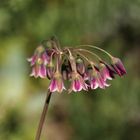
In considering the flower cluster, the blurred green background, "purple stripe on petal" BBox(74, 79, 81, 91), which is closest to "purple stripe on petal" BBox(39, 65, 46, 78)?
the flower cluster

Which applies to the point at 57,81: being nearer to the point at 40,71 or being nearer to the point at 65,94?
the point at 40,71

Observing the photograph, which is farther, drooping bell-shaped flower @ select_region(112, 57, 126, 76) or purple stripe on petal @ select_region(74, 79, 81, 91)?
drooping bell-shaped flower @ select_region(112, 57, 126, 76)

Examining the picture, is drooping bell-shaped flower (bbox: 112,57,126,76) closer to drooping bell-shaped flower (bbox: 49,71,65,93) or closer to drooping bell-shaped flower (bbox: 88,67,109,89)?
drooping bell-shaped flower (bbox: 88,67,109,89)

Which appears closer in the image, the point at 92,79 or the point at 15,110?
the point at 92,79

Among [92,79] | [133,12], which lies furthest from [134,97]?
[92,79]

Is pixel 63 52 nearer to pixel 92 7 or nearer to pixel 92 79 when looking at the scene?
pixel 92 79

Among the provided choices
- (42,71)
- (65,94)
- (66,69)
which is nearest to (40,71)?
(42,71)
